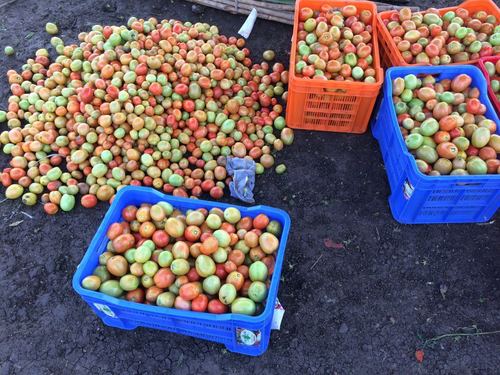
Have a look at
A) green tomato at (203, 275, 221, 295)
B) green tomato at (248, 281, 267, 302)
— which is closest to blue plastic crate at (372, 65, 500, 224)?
green tomato at (248, 281, 267, 302)

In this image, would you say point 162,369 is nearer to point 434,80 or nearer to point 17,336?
point 17,336

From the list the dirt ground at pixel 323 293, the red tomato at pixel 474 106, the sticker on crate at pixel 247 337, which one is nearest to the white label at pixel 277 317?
the dirt ground at pixel 323 293

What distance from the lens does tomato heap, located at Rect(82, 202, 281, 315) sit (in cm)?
248

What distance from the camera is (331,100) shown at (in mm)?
3793

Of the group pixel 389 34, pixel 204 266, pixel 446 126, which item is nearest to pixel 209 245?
pixel 204 266

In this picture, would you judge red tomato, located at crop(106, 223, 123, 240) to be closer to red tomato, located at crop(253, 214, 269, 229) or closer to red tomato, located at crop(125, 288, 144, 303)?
red tomato, located at crop(125, 288, 144, 303)

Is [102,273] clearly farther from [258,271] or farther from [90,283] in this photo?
[258,271]

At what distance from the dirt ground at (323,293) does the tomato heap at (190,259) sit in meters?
0.61

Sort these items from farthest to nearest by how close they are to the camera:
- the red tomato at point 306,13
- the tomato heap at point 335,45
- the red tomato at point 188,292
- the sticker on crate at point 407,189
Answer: the red tomato at point 306,13 → the tomato heap at point 335,45 → the sticker on crate at point 407,189 → the red tomato at point 188,292

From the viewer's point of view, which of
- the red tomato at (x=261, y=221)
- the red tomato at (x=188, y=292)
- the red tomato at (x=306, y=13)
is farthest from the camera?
the red tomato at (x=306, y=13)

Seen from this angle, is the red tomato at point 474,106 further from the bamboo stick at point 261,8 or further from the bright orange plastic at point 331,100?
the bamboo stick at point 261,8

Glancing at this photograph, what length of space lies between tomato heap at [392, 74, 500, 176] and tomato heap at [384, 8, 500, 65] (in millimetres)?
353

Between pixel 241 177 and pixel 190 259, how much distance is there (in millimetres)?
1145

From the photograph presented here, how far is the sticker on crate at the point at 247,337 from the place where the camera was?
2.47m
